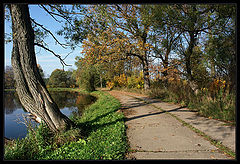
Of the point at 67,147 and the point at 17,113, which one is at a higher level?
the point at 17,113

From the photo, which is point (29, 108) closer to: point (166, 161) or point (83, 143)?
point (83, 143)

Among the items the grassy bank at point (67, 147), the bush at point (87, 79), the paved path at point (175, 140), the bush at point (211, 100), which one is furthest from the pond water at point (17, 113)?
the bush at point (87, 79)

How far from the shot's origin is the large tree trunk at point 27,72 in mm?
3203

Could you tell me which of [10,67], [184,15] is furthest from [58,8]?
[184,15]

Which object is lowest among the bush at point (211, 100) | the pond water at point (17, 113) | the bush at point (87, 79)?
the pond water at point (17, 113)

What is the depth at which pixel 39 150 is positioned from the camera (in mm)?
3141

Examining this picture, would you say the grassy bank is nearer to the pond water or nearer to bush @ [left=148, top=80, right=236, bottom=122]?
the pond water

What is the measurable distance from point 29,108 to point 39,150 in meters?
1.07

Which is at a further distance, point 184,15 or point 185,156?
point 184,15

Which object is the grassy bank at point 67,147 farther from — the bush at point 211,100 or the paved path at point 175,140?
the bush at point 211,100

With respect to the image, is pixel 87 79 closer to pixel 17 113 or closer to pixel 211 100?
pixel 17 113

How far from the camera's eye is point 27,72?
10.7 feet

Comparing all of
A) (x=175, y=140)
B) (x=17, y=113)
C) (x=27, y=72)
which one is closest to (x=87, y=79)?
(x=17, y=113)

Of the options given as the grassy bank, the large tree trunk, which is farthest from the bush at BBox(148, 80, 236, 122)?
the large tree trunk
